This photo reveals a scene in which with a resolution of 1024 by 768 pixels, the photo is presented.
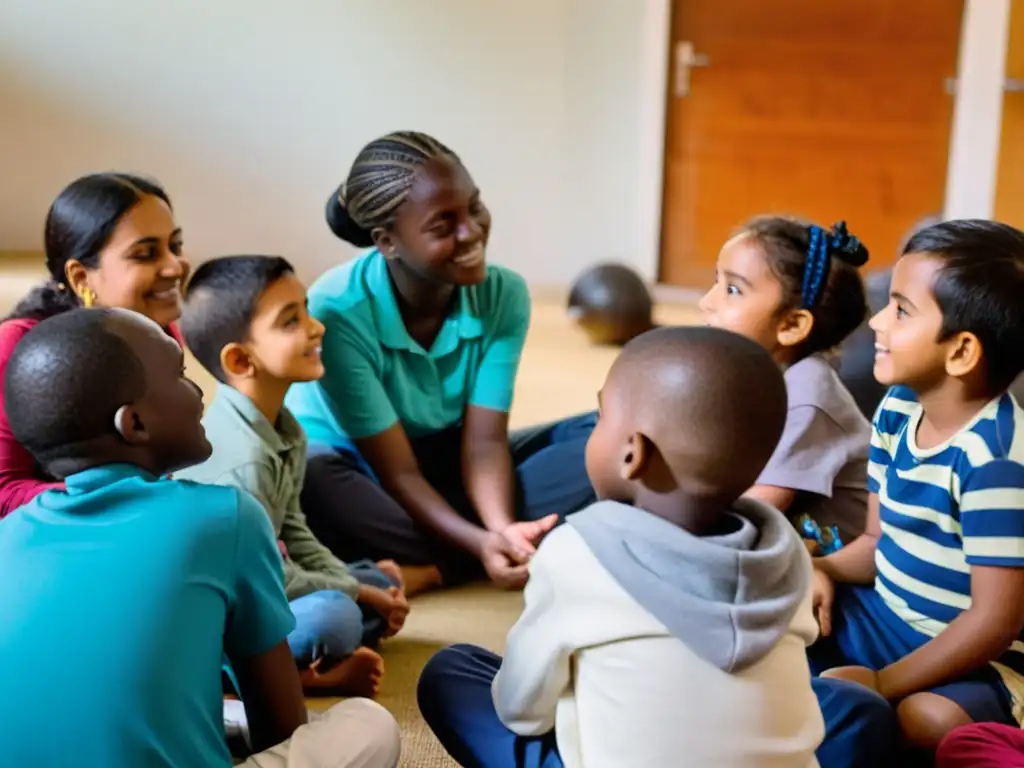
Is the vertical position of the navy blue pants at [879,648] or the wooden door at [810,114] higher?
the wooden door at [810,114]

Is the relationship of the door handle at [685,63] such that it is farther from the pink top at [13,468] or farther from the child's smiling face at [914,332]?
the pink top at [13,468]

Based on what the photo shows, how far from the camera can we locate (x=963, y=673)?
1.26 m

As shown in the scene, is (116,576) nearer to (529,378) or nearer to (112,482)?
(112,482)

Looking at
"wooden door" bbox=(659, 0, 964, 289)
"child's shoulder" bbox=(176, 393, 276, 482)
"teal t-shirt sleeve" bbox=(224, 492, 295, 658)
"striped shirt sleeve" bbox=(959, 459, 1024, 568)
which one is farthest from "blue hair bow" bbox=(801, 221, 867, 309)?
"wooden door" bbox=(659, 0, 964, 289)

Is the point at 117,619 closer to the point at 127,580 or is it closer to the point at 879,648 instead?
the point at 127,580

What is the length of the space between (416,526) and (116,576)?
952mm

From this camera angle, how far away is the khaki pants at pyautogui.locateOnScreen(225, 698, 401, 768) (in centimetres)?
109

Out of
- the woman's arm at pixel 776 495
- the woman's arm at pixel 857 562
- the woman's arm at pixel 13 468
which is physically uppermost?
Answer: the woman's arm at pixel 13 468

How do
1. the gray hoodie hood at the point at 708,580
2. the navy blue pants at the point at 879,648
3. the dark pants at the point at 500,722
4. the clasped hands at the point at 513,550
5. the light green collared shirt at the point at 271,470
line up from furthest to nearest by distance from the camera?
the clasped hands at the point at 513,550
the light green collared shirt at the point at 271,470
the navy blue pants at the point at 879,648
the dark pants at the point at 500,722
the gray hoodie hood at the point at 708,580

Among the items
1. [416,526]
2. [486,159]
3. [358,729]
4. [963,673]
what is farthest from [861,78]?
[358,729]

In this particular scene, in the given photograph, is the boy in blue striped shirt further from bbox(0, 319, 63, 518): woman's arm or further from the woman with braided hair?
bbox(0, 319, 63, 518): woman's arm

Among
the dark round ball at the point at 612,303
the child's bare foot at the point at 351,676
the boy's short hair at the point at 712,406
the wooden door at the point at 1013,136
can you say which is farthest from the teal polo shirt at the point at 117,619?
the wooden door at the point at 1013,136

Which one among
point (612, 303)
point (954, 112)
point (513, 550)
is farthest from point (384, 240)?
point (954, 112)

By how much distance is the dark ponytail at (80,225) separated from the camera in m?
1.60
